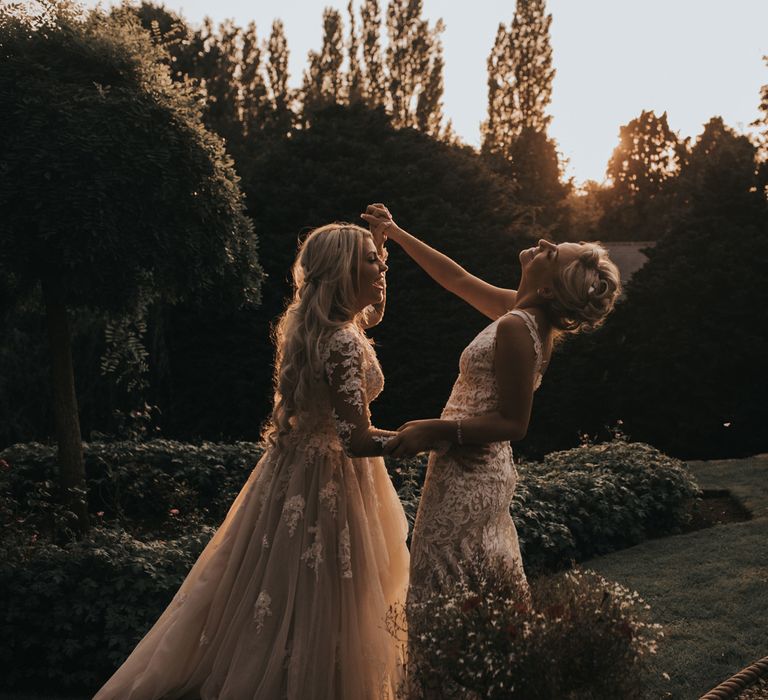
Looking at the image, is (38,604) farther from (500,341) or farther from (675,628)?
(675,628)

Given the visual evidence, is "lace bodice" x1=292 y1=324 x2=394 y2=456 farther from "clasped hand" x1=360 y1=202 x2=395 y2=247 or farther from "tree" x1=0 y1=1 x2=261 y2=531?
"tree" x1=0 y1=1 x2=261 y2=531

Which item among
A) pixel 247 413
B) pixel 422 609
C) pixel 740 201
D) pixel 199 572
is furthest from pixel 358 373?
pixel 740 201

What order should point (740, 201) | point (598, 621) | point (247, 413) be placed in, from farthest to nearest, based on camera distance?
point (740, 201)
point (247, 413)
point (598, 621)

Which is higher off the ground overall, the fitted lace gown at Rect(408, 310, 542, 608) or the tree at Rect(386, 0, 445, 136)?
the tree at Rect(386, 0, 445, 136)

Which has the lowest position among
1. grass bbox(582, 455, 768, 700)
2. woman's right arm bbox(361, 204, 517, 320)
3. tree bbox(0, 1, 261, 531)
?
grass bbox(582, 455, 768, 700)

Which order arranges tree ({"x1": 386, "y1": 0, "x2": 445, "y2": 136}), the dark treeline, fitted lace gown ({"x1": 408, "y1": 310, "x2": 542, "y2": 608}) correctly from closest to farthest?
1. fitted lace gown ({"x1": 408, "y1": 310, "x2": 542, "y2": 608})
2. the dark treeline
3. tree ({"x1": 386, "y1": 0, "x2": 445, "y2": 136})

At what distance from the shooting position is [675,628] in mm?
5562

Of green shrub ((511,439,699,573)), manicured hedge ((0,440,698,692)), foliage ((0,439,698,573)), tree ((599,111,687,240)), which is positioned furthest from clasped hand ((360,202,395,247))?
tree ((599,111,687,240))

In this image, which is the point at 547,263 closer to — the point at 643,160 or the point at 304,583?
the point at 304,583

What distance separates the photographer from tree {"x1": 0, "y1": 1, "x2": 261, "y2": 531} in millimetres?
5883

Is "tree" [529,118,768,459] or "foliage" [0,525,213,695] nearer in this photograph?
"foliage" [0,525,213,695]

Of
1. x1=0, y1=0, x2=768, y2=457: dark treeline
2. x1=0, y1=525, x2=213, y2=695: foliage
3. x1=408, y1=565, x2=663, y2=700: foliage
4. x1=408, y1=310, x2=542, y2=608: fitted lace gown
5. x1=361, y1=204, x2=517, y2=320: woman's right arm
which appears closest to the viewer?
x1=408, y1=565, x2=663, y2=700: foliage

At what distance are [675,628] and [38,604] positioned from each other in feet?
12.2

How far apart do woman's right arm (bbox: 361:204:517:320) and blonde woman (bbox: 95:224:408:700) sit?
726mm
